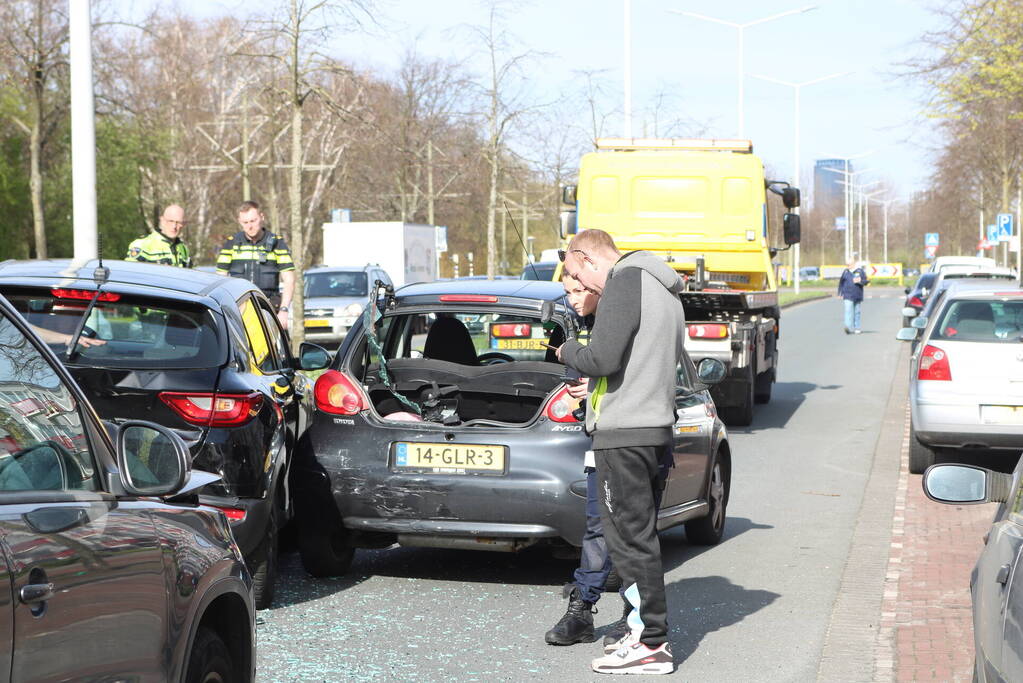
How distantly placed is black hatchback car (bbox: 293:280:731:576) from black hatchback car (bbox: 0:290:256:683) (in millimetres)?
3274

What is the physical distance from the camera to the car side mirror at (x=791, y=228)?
18.5m

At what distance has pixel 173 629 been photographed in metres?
3.34

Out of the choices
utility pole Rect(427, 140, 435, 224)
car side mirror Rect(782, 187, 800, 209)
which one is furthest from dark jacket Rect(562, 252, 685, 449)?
utility pole Rect(427, 140, 435, 224)

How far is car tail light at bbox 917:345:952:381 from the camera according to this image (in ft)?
37.3

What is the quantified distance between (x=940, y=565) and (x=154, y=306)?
433cm

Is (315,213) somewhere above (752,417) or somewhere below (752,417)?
above

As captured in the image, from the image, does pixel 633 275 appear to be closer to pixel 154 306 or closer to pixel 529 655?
pixel 529 655

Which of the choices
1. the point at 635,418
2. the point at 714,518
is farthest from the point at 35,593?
the point at 714,518

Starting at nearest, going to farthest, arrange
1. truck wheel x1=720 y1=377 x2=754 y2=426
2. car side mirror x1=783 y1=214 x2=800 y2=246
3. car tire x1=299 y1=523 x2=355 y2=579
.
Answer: car tire x1=299 y1=523 x2=355 y2=579 < truck wheel x1=720 y1=377 x2=754 y2=426 < car side mirror x1=783 y1=214 x2=800 y2=246

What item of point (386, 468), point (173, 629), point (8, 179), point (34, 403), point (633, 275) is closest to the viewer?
point (34, 403)

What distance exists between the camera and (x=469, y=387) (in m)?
7.82

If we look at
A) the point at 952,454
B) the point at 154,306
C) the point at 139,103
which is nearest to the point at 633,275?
the point at 154,306

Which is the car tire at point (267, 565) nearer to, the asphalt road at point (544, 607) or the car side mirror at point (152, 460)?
the asphalt road at point (544, 607)

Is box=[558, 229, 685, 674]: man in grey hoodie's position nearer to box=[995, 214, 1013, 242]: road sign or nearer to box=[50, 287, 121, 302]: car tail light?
box=[50, 287, 121, 302]: car tail light
